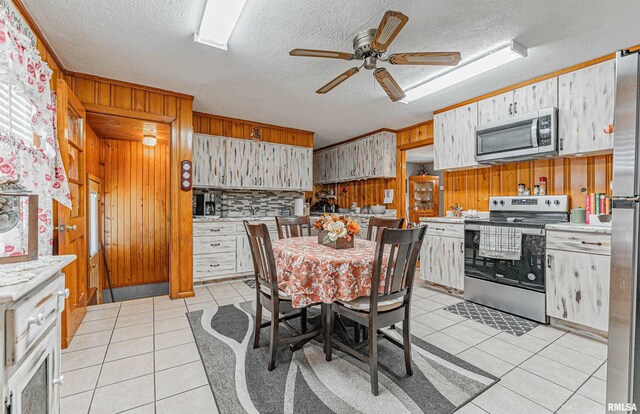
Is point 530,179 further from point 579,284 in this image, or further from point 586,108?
point 579,284

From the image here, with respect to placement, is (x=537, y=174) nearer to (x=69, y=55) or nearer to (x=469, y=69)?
(x=469, y=69)

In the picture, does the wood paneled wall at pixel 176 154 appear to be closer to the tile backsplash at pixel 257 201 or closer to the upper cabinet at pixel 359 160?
the tile backsplash at pixel 257 201

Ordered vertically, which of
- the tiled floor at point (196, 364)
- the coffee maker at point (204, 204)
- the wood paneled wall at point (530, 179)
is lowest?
the tiled floor at point (196, 364)

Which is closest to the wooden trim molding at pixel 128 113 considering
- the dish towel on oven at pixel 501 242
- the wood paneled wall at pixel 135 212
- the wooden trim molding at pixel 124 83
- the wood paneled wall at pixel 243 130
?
the wooden trim molding at pixel 124 83

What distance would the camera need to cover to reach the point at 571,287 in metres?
2.64

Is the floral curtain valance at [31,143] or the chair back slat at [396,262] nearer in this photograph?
the floral curtain valance at [31,143]

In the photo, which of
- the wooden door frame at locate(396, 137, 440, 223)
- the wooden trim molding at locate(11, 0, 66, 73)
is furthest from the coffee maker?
the wooden door frame at locate(396, 137, 440, 223)

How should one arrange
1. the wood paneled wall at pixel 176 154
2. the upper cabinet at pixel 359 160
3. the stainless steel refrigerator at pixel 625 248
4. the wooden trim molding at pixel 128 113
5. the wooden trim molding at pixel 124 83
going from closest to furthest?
the stainless steel refrigerator at pixel 625 248, the wooden trim molding at pixel 124 83, the wooden trim molding at pixel 128 113, the wood paneled wall at pixel 176 154, the upper cabinet at pixel 359 160

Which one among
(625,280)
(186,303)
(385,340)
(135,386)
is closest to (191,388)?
(135,386)

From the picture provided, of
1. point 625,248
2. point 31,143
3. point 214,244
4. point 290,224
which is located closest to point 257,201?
point 214,244

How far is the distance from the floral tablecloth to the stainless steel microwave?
2321 millimetres

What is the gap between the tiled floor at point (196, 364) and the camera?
1721 millimetres

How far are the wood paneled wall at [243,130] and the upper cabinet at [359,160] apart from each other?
0.94m

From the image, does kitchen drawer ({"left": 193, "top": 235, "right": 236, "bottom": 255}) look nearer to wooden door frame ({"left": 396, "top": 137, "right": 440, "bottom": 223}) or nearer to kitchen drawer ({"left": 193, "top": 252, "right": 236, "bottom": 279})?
kitchen drawer ({"left": 193, "top": 252, "right": 236, "bottom": 279})
